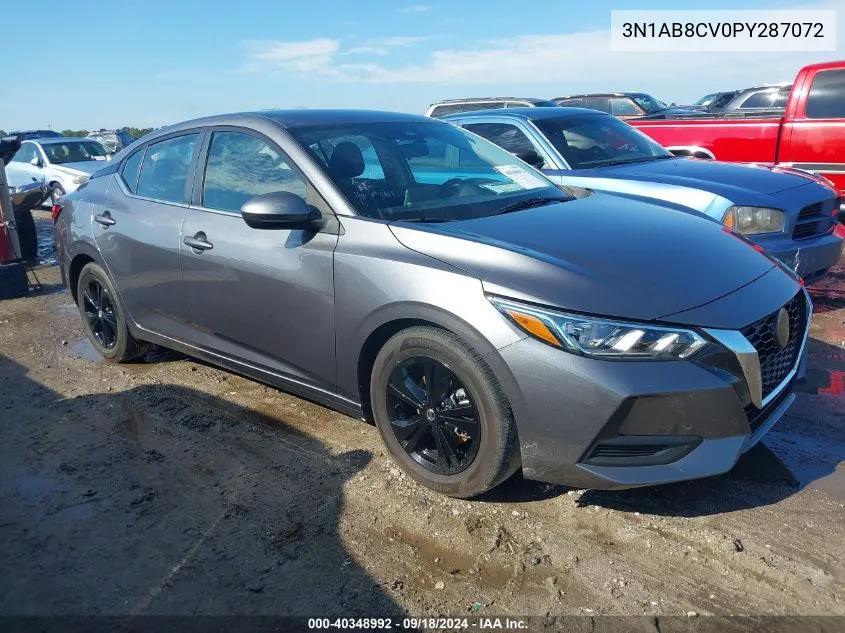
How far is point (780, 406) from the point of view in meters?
3.18

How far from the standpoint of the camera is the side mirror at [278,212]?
340 cm

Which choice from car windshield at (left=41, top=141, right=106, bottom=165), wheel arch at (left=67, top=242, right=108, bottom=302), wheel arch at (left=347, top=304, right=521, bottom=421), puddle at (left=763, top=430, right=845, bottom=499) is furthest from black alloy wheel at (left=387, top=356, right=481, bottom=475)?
car windshield at (left=41, top=141, right=106, bottom=165)

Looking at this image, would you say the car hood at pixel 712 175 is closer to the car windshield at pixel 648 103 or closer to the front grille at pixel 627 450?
the front grille at pixel 627 450

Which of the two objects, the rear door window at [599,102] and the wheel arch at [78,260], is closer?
the wheel arch at [78,260]

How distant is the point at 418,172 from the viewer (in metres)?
3.89

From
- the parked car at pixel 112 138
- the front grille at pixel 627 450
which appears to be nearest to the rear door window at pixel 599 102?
the parked car at pixel 112 138

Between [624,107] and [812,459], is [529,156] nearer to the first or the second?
[812,459]

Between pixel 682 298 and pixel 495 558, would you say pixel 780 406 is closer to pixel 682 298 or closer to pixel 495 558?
pixel 682 298

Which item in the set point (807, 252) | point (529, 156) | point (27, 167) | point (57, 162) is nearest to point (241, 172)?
point (529, 156)

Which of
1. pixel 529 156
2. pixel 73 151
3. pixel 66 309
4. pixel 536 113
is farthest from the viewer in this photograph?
pixel 73 151

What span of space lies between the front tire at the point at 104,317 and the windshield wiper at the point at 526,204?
9.14 feet

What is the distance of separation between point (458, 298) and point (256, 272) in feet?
4.25

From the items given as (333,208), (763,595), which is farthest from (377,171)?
(763,595)

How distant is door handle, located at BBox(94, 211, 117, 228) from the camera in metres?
4.83
